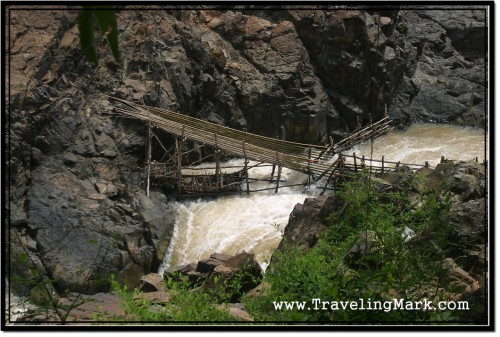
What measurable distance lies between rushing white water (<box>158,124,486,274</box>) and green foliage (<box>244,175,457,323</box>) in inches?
63.0

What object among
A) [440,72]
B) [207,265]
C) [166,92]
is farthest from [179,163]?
[440,72]

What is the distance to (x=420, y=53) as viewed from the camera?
1858 cm

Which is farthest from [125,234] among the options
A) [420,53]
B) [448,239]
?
[420,53]

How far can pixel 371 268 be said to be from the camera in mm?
5812

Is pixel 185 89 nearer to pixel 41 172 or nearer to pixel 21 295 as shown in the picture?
pixel 41 172

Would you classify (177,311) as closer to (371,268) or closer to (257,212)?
(371,268)

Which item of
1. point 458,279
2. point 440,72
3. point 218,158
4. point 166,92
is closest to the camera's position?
point 458,279

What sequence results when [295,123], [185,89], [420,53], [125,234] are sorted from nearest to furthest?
[125,234], [185,89], [295,123], [420,53]

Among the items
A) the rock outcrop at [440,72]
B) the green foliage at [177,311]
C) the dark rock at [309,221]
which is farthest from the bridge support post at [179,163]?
the rock outcrop at [440,72]

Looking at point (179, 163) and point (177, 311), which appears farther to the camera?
point (179, 163)

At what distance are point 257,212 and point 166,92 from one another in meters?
3.46

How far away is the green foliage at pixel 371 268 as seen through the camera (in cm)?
489

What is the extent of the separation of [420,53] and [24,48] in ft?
36.4

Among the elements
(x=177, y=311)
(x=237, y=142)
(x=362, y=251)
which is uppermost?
(x=237, y=142)
